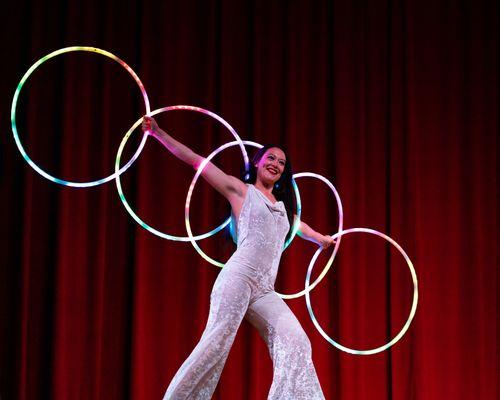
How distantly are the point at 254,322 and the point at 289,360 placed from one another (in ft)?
0.94

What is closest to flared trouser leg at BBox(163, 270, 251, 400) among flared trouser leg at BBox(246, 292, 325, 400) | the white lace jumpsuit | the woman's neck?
the white lace jumpsuit

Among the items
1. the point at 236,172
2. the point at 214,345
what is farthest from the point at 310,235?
the point at 236,172

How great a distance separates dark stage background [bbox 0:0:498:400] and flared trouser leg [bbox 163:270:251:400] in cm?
130

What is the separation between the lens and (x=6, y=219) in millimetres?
4758

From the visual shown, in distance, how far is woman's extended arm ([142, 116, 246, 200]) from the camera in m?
3.54

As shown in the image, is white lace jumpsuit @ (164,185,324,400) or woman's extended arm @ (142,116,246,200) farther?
woman's extended arm @ (142,116,246,200)

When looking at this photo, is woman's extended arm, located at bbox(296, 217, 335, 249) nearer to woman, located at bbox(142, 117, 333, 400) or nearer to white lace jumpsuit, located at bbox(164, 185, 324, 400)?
woman, located at bbox(142, 117, 333, 400)

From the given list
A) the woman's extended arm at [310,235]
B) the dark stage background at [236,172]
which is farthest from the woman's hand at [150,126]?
the dark stage background at [236,172]

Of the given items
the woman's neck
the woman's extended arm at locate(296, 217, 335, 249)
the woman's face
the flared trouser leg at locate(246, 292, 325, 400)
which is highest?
the woman's face

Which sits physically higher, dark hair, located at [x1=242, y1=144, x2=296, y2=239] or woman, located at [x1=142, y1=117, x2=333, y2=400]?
dark hair, located at [x1=242, y1=144, x2=296, y2=239]

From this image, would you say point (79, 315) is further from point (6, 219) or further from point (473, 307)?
point (473, 307)

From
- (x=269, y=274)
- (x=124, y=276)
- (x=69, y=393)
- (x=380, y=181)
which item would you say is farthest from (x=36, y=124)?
(x=380, y=181)

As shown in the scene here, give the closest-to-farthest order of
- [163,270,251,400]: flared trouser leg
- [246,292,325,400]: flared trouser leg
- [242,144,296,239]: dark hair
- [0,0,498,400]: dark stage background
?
[163,270,251,400]: flared trouser leg
[246,292,325,400]: flared trouser leg
[242,144,296,239]: dark hair
[0,0,498,400]: dark stage background

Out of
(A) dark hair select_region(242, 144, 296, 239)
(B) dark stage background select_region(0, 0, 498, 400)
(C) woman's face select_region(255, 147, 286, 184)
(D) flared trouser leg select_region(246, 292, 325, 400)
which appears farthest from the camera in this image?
(B) dark stage background select_region(0, 0, 498, 400)
